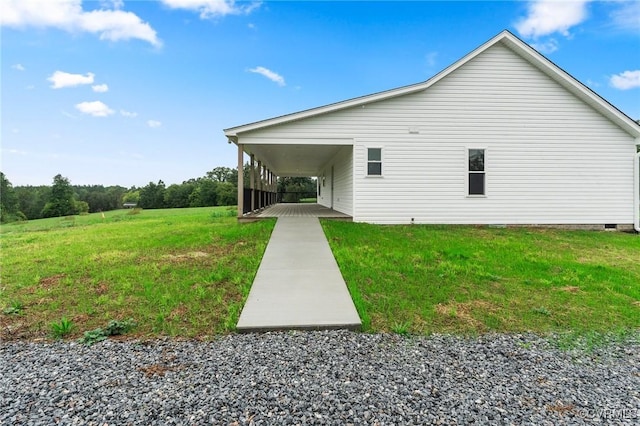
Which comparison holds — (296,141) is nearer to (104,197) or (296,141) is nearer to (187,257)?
(187,257)

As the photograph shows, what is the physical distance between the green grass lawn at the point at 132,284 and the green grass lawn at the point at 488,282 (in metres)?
1.76

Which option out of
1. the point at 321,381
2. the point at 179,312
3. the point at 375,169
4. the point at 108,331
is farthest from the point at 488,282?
the point at 375,169

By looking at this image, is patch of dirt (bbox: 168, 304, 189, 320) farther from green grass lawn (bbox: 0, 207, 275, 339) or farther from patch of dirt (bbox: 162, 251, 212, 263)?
patch of dirt (bbox: 162, 251, 212, 263)

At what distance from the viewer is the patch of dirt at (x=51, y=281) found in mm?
4953

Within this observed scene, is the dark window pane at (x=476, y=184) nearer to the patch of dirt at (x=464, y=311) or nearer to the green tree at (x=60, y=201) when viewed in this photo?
the patch of dirt at (x=464, y=311)

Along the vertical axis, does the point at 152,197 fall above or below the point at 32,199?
above

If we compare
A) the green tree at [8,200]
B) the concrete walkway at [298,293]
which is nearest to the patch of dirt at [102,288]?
the concrete walkway at [298,293]

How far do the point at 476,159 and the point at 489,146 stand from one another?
1.85 ft

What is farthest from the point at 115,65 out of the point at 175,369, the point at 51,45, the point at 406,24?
the point at 175,369

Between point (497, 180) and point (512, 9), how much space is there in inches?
303

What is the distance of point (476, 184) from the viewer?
432 inches

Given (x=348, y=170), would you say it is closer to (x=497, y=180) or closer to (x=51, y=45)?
(x=497, y=180)

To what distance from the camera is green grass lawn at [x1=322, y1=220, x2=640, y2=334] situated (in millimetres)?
3740

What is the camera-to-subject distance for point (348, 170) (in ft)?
40.8
